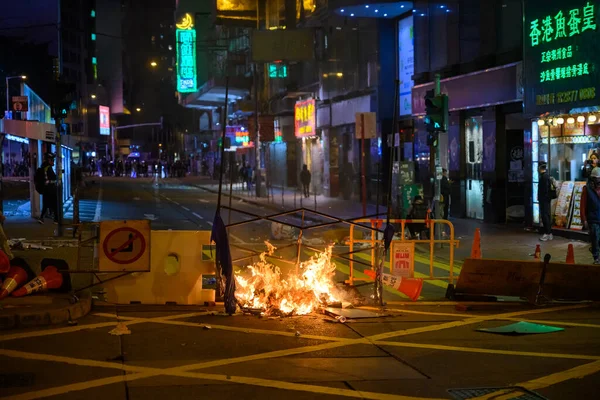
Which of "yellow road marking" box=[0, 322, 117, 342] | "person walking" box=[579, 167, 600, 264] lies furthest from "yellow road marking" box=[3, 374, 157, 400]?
"person walking" box=[579, 167, 600, 264]

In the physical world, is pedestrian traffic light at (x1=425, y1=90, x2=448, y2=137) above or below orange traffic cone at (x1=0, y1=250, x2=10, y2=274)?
above

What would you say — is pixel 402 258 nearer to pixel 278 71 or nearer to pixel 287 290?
pixel 287 290

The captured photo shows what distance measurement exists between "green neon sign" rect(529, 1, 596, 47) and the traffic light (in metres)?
12.3

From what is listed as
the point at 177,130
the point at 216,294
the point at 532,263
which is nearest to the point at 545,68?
the point at 532,263

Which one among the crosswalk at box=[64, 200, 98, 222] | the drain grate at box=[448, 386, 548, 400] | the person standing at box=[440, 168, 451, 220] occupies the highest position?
the person standing at box=[440, 168, 451, 220]

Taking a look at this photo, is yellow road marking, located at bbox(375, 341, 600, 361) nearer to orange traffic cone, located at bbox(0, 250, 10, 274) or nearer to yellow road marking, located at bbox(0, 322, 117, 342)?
yellow road marking, located at bbox(0, 322, 117, 342)

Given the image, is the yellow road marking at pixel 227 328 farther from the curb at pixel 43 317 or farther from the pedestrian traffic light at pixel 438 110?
the pedestrian traffic light at pixel 438 110

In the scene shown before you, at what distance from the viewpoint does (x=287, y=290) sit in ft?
36.2

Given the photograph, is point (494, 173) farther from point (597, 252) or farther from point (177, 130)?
point (177, 130)

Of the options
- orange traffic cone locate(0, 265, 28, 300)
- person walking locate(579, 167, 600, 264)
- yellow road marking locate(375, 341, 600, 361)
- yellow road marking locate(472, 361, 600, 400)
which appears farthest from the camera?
person walking locate(579, 167, 600, 264)

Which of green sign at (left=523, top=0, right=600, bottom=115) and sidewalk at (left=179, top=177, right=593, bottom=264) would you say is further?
green sign at (left=523, top=0, right=600, bottom=115)

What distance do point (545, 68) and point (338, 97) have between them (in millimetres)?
18342

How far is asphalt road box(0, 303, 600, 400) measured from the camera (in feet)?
23.2

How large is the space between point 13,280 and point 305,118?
33.8m
